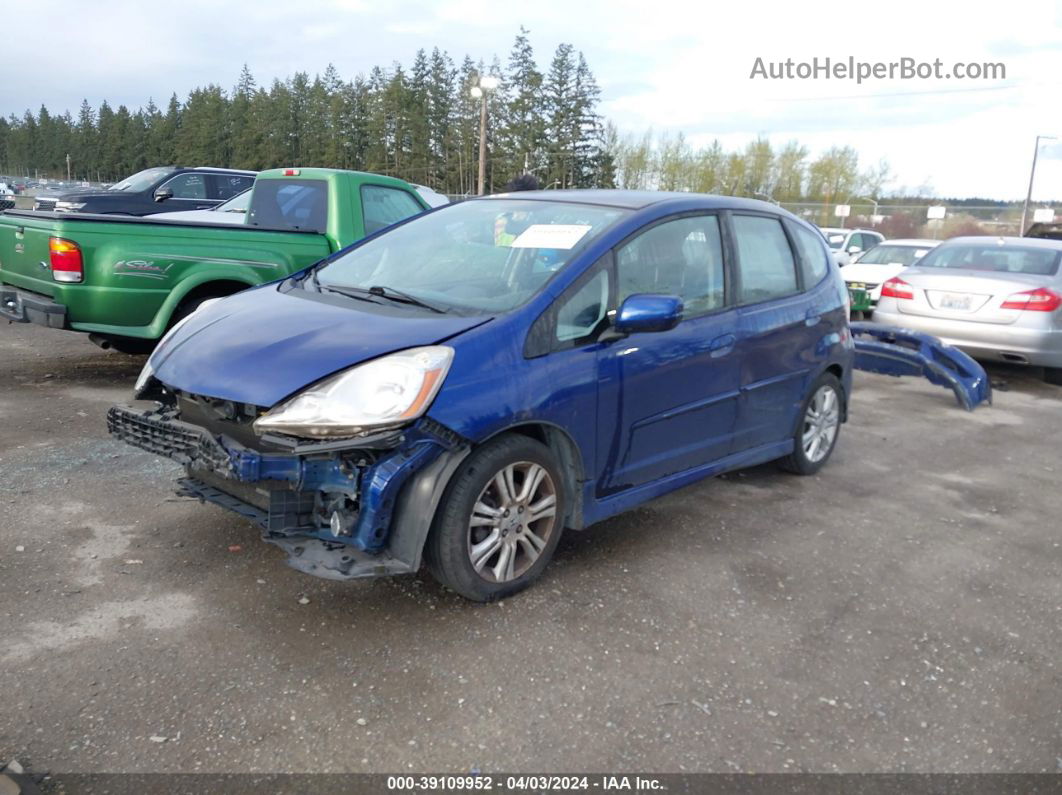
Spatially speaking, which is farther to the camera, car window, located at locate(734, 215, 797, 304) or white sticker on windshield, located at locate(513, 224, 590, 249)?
car window, located at locate(734, 215, 797, 304)

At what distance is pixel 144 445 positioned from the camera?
12.0 ft

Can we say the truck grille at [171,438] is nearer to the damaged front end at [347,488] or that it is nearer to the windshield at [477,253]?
the damaged front end at [347,488]

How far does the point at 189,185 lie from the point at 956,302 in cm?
1136

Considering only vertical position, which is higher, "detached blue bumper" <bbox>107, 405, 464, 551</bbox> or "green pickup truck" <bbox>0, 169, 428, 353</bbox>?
"green pickup truck" <bbox>0, 169, 428, 353</bbox>

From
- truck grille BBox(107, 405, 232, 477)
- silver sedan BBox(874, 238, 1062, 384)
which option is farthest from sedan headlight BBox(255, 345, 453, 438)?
silver sedan BBox(874, 238, 1062, 384)

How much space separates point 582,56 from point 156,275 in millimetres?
58797

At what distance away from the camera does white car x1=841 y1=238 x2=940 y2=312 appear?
14.2 metres

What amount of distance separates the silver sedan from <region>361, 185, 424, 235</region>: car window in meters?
5.33

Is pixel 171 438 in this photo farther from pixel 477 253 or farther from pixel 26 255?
pixel 26 255

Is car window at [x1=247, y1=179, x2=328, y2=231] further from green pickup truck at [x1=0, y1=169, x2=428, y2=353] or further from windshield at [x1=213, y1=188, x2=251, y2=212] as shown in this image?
windshield at [x1=213, y1=188, x2=251, y2=212]

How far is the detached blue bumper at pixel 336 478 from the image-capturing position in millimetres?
3137

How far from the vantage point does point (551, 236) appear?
Result: 4.02m

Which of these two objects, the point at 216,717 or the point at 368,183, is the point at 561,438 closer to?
the point at 216,717

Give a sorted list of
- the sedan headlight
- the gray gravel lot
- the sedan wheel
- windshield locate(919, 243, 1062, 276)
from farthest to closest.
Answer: windshield locate(919, 243, 1062, 276) → the sedan wheel → the sedan headlight → the gray gravel lot
